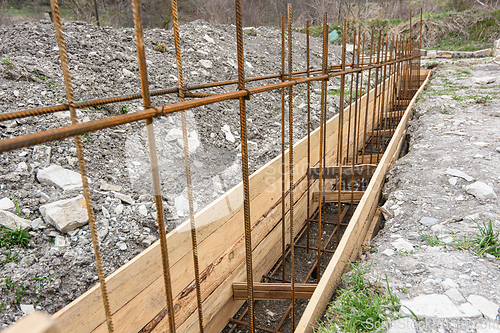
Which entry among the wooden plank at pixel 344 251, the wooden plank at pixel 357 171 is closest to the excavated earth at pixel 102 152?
the wooden plank at pixel 357 171

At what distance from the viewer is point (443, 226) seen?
7.42ft

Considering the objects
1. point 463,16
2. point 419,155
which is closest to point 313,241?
point 419,155

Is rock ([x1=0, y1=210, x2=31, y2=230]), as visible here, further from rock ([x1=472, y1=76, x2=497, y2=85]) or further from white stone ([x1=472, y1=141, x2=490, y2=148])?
rock ([x1=472, y1=76, x2=497, y2=85])

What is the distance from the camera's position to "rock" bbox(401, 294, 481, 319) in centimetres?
152

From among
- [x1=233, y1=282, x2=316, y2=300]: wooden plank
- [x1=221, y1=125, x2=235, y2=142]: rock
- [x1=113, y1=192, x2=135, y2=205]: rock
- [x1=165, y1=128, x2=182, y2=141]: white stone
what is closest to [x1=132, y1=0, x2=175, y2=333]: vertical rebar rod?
[x1=233, y1=282, x2=316, y2=300]: wooden plank

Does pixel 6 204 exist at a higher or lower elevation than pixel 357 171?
higher

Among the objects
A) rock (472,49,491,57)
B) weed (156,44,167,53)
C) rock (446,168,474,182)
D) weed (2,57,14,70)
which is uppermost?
rock (472,49,491,57)

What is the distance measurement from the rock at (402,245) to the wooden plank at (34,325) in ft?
7.14

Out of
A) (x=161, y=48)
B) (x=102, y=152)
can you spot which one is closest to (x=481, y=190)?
(x=102, y=152)

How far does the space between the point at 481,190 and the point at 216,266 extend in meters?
2.26

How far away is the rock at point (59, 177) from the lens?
Result: 2316 millimetres

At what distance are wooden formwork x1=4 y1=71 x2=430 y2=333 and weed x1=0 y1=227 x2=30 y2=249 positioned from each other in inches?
25.3

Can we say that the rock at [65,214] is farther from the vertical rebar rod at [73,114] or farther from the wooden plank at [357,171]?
the wooden plank at [357,171]

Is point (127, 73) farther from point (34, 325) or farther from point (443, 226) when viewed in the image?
point (34, 325)
